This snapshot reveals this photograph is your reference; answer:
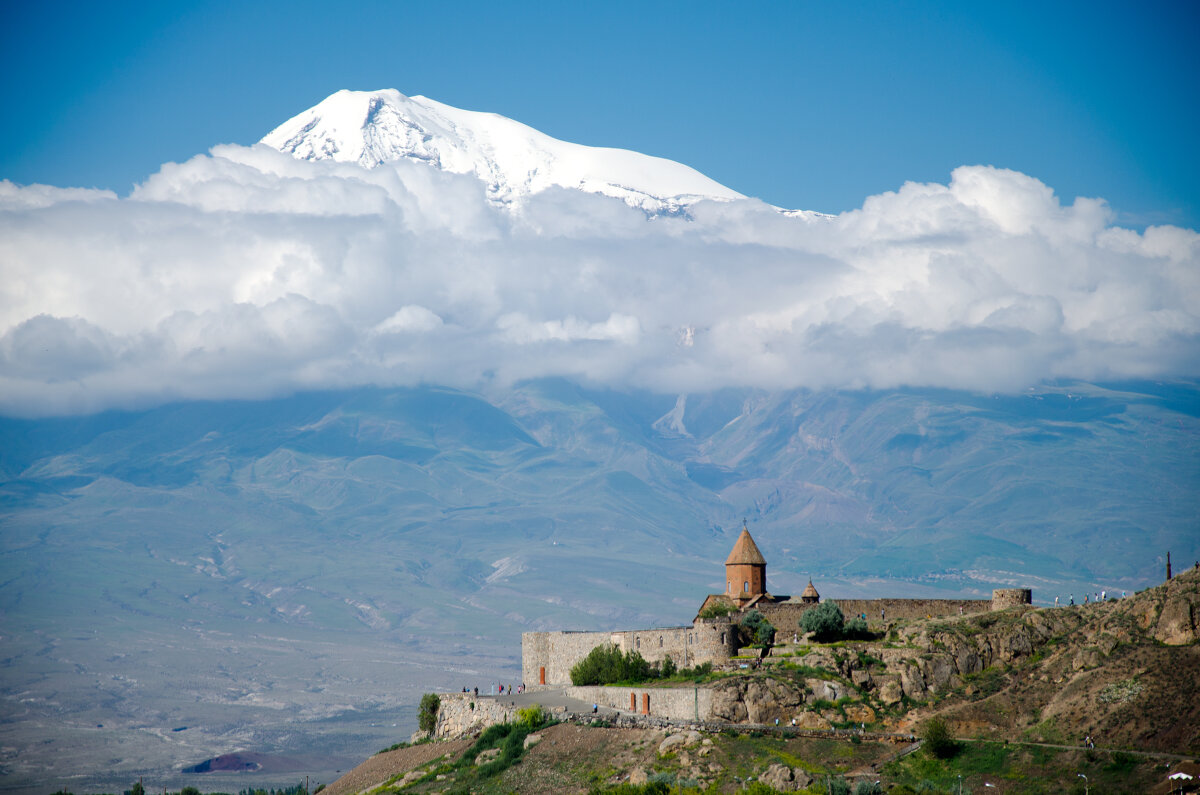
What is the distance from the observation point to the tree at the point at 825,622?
224ft

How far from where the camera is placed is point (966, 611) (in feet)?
232

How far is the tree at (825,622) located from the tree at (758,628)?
240cm

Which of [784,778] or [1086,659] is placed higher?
[1086,659]

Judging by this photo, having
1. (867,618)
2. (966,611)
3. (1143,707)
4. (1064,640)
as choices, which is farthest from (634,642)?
(1143,707)

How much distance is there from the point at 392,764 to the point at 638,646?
15.7 meters

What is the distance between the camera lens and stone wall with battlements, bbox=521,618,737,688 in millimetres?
68875

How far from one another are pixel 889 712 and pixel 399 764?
28.5 m

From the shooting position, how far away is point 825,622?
6831 centimetres

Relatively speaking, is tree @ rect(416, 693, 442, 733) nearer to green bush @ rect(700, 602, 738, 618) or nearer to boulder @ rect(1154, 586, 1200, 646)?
green bush @ rect(700, 602, 738, 618)

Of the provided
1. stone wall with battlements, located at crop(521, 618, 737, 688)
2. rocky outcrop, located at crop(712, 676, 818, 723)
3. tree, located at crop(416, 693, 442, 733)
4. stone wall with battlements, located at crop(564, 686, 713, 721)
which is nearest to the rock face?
rocky outcrop, located at crop(712, 676, 818, 723)

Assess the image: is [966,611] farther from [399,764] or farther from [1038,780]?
[399,764]

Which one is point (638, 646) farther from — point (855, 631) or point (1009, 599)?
point (1009, 599)

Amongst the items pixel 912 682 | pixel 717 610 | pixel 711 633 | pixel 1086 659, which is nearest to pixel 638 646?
pixel 711 633

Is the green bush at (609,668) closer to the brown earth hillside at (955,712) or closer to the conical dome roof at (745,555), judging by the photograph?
the brown earth hillside at (955,712)
